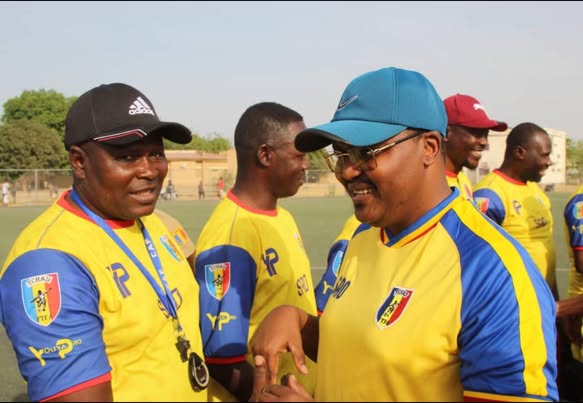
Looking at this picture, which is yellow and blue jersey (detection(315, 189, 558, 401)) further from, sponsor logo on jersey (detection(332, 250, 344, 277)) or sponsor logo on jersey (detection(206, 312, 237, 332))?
sponsor logo on jersey (detection(332, 250, 344, 277))

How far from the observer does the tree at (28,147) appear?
4266 cm

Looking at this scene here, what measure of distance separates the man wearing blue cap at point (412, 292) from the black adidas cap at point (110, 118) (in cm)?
71

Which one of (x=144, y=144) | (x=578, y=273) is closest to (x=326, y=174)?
(x=578, y=273)

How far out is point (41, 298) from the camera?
79.8 inches

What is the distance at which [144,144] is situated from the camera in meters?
2.61

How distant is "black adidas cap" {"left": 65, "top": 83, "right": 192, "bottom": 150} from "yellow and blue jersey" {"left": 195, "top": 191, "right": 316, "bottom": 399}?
2.75 ft

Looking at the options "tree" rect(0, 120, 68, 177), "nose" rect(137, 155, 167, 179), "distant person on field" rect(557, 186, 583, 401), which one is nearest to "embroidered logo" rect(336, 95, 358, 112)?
"nose" rect(137, 155, 167, 179)

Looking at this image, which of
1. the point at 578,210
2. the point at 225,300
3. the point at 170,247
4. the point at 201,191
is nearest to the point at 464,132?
the point at 578,210

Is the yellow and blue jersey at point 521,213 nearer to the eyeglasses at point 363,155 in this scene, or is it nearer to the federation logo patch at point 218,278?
the federation logo patch at point 218,278

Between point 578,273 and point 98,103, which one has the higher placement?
point 98,103

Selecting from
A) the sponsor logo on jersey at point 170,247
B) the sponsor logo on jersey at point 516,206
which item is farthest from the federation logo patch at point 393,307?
the sponsor logo on jersey at point 516,206

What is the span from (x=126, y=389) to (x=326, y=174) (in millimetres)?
43095

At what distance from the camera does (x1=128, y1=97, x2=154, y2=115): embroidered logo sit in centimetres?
252

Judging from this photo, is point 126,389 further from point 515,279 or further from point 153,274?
point 515,279
